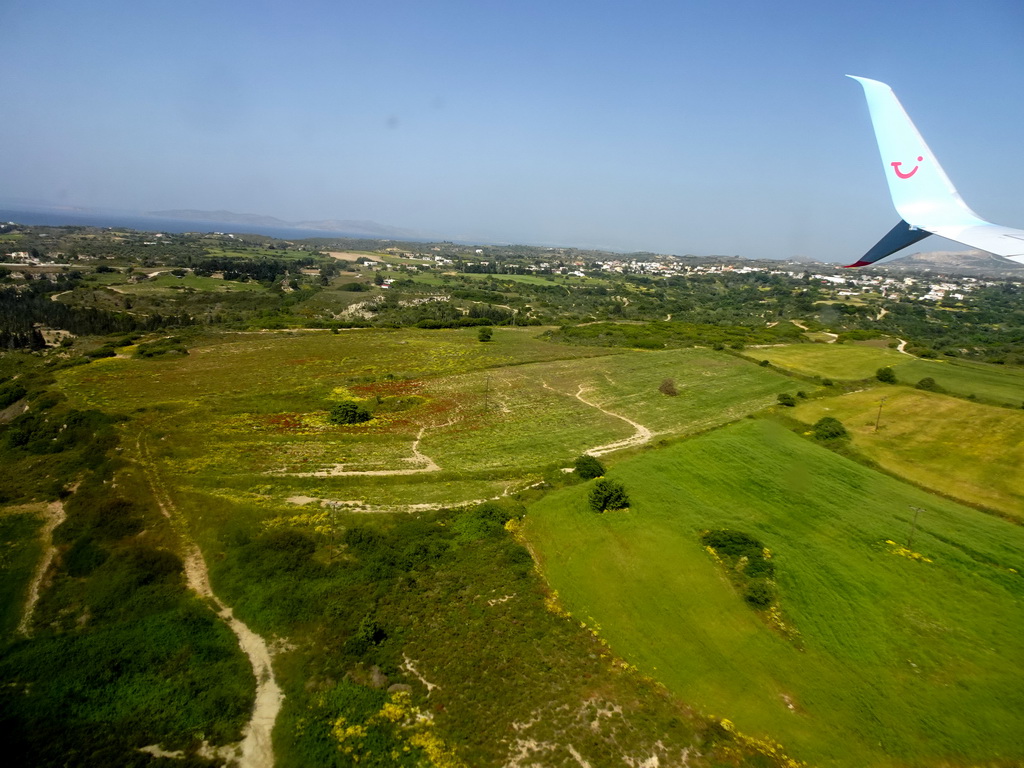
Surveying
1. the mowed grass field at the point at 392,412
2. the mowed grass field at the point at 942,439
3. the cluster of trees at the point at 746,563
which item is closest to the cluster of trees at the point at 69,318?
the mowed grass field at the point at 392,412

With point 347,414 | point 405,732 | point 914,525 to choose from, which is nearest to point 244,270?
point 347,414

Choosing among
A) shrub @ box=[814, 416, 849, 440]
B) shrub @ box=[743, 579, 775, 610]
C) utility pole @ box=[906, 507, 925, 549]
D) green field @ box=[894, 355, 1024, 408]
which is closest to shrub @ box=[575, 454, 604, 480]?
shrub @ box=[743, 579, 775, 610]

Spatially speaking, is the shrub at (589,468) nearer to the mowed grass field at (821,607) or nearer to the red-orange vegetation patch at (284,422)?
the mowed grass field at (821,607)

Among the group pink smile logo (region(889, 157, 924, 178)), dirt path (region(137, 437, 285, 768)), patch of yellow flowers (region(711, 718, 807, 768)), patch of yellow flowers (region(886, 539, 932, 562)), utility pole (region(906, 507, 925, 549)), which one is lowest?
dirt path (region(137, 437, 285, 768))

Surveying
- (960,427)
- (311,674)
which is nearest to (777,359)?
(960,427)

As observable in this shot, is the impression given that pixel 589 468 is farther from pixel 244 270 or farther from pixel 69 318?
pixel 244 270

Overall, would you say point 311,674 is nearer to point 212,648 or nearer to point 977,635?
point 212,648

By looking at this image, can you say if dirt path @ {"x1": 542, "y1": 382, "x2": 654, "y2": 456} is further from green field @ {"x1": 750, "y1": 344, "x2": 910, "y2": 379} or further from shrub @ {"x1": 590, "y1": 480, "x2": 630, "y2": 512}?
green field @ {"x1": 750, "y1": 344, "x2": 910, "y2": 379}
